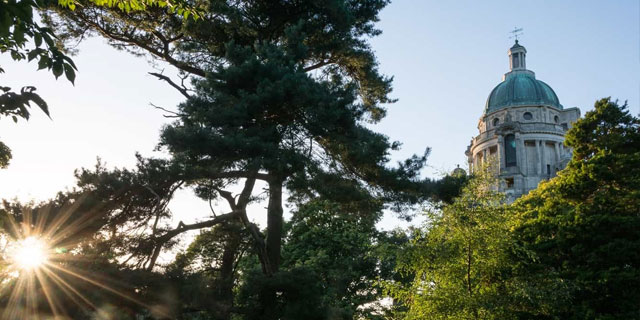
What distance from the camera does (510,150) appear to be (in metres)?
59.9

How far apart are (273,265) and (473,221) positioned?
6.02 meters

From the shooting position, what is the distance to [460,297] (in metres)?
14.9

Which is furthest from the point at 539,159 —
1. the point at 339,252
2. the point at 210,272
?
Answer: the point at 210,272

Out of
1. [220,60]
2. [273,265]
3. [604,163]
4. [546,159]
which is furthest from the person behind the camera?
[546,159]

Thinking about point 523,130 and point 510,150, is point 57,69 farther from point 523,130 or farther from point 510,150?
point 523,130

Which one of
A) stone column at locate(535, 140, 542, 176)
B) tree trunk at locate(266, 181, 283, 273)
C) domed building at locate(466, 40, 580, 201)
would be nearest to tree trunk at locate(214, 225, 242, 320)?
tree trunk at locate(266, 181, 283, 273)

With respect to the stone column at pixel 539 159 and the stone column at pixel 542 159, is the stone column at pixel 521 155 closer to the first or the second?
the stone column at pixel 539 159

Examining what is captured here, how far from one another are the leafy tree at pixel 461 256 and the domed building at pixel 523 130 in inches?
1615

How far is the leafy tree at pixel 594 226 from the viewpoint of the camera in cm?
1897

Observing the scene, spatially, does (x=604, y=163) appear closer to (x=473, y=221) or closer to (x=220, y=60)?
(x=473, y=221)

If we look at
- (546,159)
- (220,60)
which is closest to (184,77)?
(220,60)

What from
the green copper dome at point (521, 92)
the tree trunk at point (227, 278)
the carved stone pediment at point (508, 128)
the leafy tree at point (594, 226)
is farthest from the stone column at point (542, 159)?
the tree trunk at point (227, 278)

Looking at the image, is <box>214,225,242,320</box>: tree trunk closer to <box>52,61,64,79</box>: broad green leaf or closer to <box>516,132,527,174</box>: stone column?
<box>52,61,64,79</box>: broad green leaf

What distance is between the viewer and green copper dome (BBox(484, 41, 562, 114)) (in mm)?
62344
